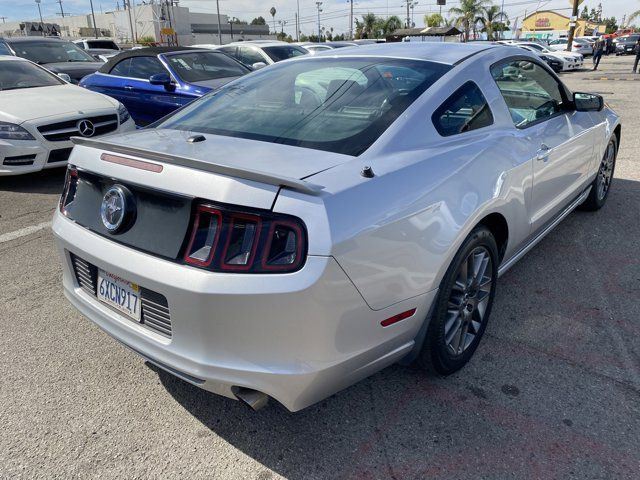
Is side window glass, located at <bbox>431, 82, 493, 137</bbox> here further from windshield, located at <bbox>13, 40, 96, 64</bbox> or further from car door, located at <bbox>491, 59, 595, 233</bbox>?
windshield, located at <bbox>13, 40, 96, 64</bbox>

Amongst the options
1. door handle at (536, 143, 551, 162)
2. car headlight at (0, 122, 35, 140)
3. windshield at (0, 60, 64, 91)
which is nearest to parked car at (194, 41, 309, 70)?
windshield at (0, 60, 64, 91)

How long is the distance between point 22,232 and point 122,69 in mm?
4336

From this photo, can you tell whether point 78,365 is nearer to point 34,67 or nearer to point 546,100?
point 546,100

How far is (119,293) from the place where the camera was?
2201 mm

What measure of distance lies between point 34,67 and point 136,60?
1.44m

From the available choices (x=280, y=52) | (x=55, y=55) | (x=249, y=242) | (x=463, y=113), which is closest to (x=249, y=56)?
(x=280, y=52)

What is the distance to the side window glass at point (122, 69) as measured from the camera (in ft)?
26.7

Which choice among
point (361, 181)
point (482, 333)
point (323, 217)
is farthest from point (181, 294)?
point (482, 333)

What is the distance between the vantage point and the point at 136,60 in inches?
322

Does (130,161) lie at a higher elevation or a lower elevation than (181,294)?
higher

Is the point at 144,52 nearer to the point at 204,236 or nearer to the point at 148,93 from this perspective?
the point at 148,93

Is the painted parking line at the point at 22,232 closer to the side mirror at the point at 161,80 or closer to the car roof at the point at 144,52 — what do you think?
the side mirror at the point at 161,80

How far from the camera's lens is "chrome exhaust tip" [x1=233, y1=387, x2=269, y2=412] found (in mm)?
1939

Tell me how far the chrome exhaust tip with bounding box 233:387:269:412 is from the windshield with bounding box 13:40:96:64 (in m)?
10.9
